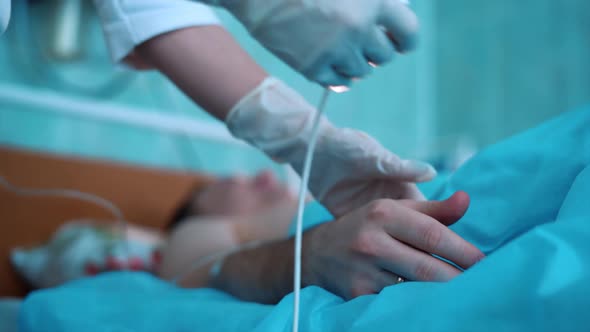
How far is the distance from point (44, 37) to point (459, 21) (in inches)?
68.6

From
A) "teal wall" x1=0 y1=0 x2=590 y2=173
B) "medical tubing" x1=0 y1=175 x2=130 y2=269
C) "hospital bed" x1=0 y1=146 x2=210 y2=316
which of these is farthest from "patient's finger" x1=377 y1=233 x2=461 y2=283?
"teal wall" x1=0 y1=0 x2=590 y2=173

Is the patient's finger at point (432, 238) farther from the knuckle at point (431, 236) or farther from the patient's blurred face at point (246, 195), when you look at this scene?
the patient's blurred face at point (246, 195)

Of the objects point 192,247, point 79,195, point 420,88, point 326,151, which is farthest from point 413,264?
point 420,88

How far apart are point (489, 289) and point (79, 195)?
1330 millimetres

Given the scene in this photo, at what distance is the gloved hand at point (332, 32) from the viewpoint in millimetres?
411

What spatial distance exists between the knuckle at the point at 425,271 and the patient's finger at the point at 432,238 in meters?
0.01

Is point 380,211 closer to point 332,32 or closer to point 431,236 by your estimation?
point 431,236

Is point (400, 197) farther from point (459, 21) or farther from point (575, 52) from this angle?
point (459, 21)

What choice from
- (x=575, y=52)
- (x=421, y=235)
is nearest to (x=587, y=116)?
(x=421, y=235)

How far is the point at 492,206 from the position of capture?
61 cm

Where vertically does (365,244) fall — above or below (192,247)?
above

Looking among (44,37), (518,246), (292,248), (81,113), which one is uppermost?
(518,246)

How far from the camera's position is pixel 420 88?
2.44m

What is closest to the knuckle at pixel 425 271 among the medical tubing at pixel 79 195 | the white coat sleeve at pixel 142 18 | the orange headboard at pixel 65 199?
the white coat sleeve at pixel 142 18
